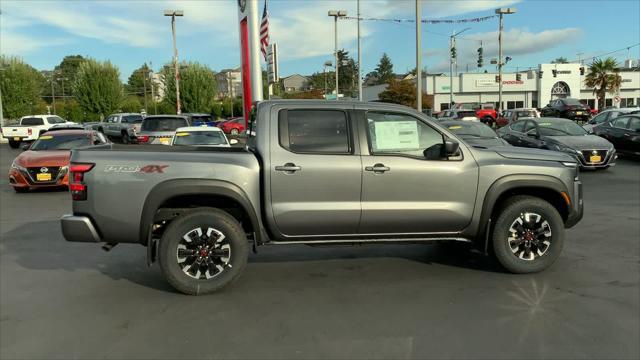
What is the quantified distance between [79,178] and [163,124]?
13.8 metres

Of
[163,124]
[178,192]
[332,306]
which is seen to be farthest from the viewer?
[163,124]

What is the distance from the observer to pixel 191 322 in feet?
14.1

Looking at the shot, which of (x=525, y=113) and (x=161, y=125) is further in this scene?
(x=525, y=113)

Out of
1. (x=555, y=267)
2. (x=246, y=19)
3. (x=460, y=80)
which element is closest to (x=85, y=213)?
(x=555, y=267)

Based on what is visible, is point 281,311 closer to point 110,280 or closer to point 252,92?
point 110,280

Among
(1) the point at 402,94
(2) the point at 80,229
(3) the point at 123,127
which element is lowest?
(2) the point at 80,229

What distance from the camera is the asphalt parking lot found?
380 cm

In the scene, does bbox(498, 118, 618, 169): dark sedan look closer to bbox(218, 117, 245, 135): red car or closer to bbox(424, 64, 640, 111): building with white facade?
bbox(218, 117, 245, 135): red car

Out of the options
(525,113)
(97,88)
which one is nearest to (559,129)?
(525,113)

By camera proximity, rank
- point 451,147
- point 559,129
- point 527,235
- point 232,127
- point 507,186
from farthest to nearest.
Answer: point 232,127
point 559,129
point 527,235
point 507,186
point 451,147

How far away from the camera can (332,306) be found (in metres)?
4.60

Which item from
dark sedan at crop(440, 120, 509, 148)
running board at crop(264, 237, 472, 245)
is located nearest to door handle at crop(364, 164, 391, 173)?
running board at crop(264, 237, 472, 245)

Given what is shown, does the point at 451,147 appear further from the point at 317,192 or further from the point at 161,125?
the point at 161,125

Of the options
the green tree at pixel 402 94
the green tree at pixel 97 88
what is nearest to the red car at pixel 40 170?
the green tree at pixel 97 88
